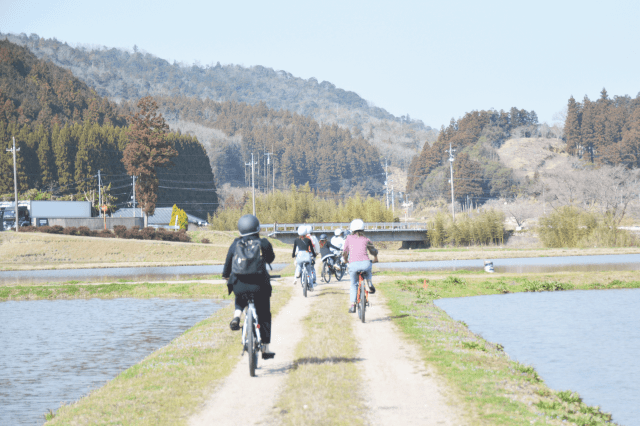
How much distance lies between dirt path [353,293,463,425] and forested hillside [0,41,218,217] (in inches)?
3147

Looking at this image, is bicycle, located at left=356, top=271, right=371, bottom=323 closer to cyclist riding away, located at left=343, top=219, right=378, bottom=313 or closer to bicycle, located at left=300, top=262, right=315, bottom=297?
cyclist riding away, located at left=343, top=219, right=378, bottom=313

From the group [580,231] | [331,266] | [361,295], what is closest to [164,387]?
[361,295]

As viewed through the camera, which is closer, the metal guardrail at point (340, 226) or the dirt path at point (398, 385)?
the dirt path at point (398, 385)

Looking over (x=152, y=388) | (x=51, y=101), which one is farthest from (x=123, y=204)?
(x=152, y=388)

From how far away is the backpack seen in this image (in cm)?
805

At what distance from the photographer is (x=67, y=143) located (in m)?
107

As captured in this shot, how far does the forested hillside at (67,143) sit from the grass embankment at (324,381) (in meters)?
79.2

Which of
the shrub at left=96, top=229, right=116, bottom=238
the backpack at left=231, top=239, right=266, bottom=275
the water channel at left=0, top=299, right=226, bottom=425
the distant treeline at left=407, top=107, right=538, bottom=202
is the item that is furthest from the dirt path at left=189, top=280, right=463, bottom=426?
the distant treeline at left=407, top=107, right=538, bottom=202

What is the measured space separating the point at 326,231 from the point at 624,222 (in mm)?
30348

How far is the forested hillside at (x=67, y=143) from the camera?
339 feet

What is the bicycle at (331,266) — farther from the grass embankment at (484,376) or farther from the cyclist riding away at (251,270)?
the cyclist riding away at (251,270)

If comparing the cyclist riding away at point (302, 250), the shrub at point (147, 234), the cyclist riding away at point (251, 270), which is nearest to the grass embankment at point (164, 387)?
the cyclist riding away at point (251, 270)

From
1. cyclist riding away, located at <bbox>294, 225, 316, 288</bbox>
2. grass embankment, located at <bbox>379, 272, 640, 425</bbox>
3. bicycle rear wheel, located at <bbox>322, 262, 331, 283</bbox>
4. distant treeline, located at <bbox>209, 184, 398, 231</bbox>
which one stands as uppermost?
distant treeline, located at <bbox>209, 184, 398, 231</bbox>

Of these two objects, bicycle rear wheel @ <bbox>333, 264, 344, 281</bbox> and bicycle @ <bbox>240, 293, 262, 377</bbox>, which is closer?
bicycle @ <bbox>240, 293, 262, 377</bbox>
